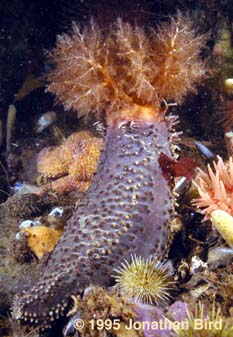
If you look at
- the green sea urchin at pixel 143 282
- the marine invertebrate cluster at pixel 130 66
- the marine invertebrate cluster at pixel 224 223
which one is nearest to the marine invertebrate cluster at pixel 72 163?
the marine invertebrate cluster at pixel 130 66

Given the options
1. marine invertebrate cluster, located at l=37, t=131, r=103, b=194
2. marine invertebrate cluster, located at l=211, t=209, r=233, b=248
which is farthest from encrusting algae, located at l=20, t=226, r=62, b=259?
marine invertebrate cluster, located at l=211, t=209, r=233, b=248

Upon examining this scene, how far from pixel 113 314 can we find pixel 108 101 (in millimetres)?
2379

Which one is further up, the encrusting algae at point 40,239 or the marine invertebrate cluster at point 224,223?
the marine invertebrate cluster at point 224,223

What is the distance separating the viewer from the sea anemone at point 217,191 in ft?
11.6

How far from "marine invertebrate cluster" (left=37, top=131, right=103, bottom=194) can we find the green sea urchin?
2.13 metres

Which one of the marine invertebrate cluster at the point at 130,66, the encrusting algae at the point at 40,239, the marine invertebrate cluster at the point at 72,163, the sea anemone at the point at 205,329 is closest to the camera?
the sea anemone at the point at 205,329

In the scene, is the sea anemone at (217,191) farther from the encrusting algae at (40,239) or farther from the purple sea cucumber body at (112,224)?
the encrusting algae at (40,239)

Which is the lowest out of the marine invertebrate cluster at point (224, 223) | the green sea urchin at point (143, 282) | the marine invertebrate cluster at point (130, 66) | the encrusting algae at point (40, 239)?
the encrusting algae at point (40, 239)

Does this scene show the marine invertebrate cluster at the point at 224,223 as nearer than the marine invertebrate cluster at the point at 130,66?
Yes

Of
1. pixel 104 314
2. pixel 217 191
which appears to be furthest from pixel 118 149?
pixel 104 314

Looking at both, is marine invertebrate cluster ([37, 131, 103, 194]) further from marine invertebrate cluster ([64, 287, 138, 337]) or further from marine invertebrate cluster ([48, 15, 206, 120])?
marine invertebrate cluster ([64, 287, 138, 337])

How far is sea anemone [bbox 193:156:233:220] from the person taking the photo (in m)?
Answer: 3.53

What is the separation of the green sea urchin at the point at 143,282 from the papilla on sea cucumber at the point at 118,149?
253 mm

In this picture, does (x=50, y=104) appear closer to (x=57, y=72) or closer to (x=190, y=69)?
(x=57, y=72)
